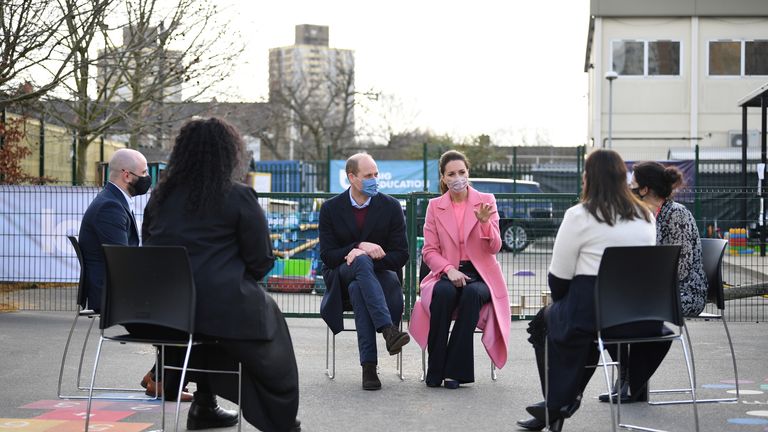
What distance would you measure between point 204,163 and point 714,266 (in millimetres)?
3722

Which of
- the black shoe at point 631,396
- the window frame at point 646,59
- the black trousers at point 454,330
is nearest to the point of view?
the black shoe at point 631,396

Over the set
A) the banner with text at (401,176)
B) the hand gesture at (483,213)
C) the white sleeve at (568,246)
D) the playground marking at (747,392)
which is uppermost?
the banner with text at (401,176)

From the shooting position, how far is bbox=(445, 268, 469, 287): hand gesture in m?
7.84

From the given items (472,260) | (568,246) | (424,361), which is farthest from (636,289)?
(424,361)

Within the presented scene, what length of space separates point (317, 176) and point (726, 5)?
19.2 m

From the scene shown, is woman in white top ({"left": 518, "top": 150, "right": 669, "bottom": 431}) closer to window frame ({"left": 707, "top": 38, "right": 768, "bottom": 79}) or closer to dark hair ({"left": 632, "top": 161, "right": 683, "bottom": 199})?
dark hair ({"left": 632, "top": 161, "right": 683, "bottom": 199})

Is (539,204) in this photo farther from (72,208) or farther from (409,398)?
(72,208)

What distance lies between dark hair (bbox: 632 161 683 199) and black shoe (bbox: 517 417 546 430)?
189 centimetres

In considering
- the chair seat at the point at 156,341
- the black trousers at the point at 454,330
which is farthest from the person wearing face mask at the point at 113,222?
the black trousers at the point at 454,330

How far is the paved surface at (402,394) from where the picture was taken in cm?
642

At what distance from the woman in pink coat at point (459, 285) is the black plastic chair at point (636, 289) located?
2.09m

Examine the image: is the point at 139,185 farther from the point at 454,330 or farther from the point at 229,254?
the point at 454,330

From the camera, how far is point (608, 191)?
582cm

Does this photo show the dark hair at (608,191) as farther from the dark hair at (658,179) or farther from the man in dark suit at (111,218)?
the man in dark suit at (111,218)
